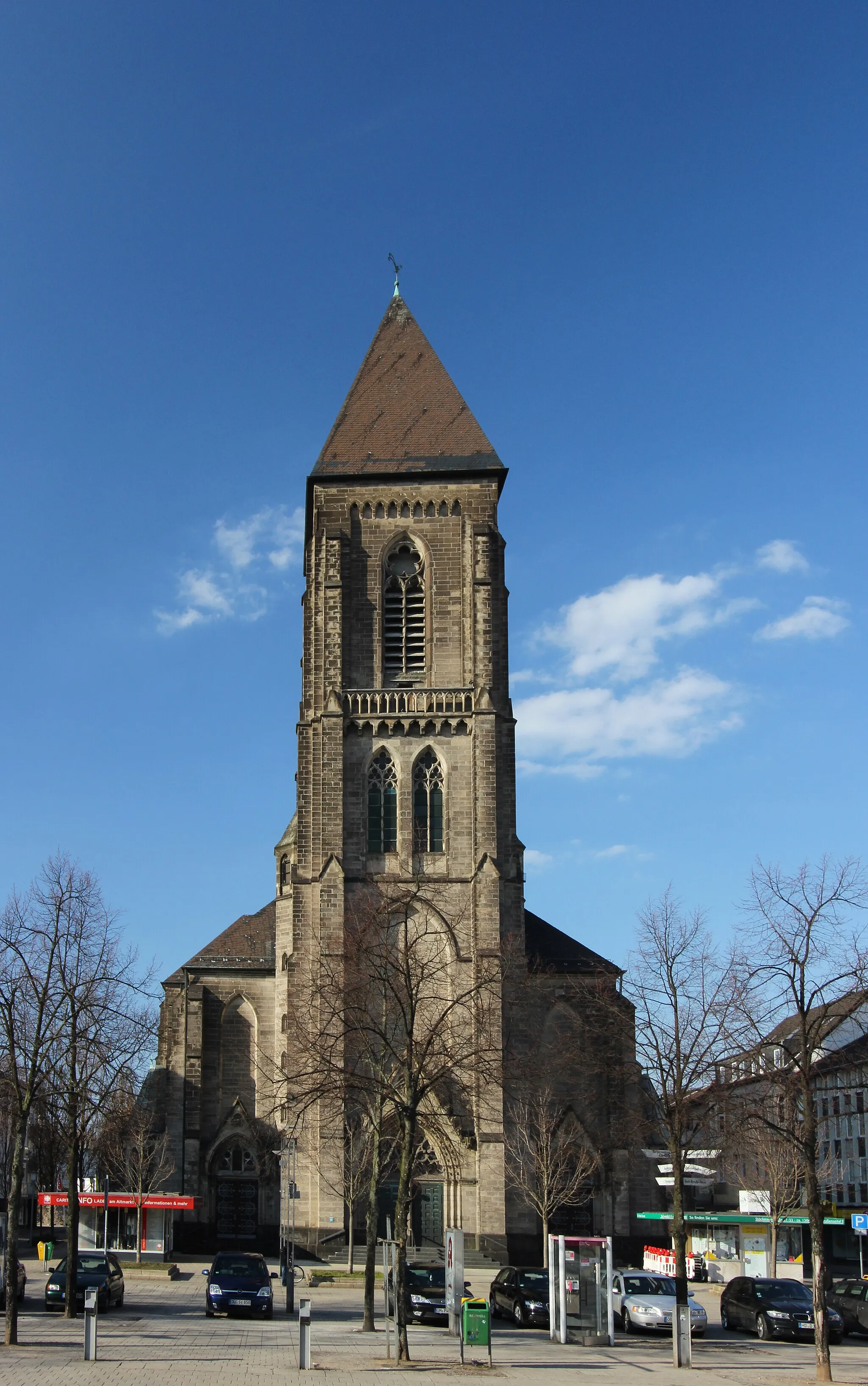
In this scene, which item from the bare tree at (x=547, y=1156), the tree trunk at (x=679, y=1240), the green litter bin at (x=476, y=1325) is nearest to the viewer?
the green litter bin at (x=476, y=1325)

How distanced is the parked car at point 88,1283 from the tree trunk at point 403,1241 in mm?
7940

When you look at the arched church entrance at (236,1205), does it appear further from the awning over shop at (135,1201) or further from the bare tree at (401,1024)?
the bare tree at (401,1024)

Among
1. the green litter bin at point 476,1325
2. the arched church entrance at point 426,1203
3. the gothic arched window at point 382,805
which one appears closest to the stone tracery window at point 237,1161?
the arched church entrance at point 426,1203

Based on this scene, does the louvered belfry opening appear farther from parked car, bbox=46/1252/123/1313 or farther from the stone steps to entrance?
parked car, bbox=46/1252/123/1313

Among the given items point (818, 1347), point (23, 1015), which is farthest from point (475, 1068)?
point (23, 1015)

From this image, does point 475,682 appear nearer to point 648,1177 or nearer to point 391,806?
point 391,806

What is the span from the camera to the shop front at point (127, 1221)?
137 ft

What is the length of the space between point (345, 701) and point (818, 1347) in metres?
29.6

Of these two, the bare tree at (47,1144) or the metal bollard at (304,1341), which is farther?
the bare tree at (47,1144)

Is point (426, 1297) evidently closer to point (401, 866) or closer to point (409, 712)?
point (401, 866)

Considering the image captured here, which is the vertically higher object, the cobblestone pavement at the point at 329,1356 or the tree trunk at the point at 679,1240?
the tree trunk at the point at 679,1240

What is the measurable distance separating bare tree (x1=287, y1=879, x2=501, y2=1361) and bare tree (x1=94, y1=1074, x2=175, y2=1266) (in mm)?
6221

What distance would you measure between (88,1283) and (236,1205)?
66.2 feet

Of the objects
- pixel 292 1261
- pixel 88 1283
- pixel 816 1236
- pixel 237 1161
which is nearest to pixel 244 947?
pixel 237 1161
